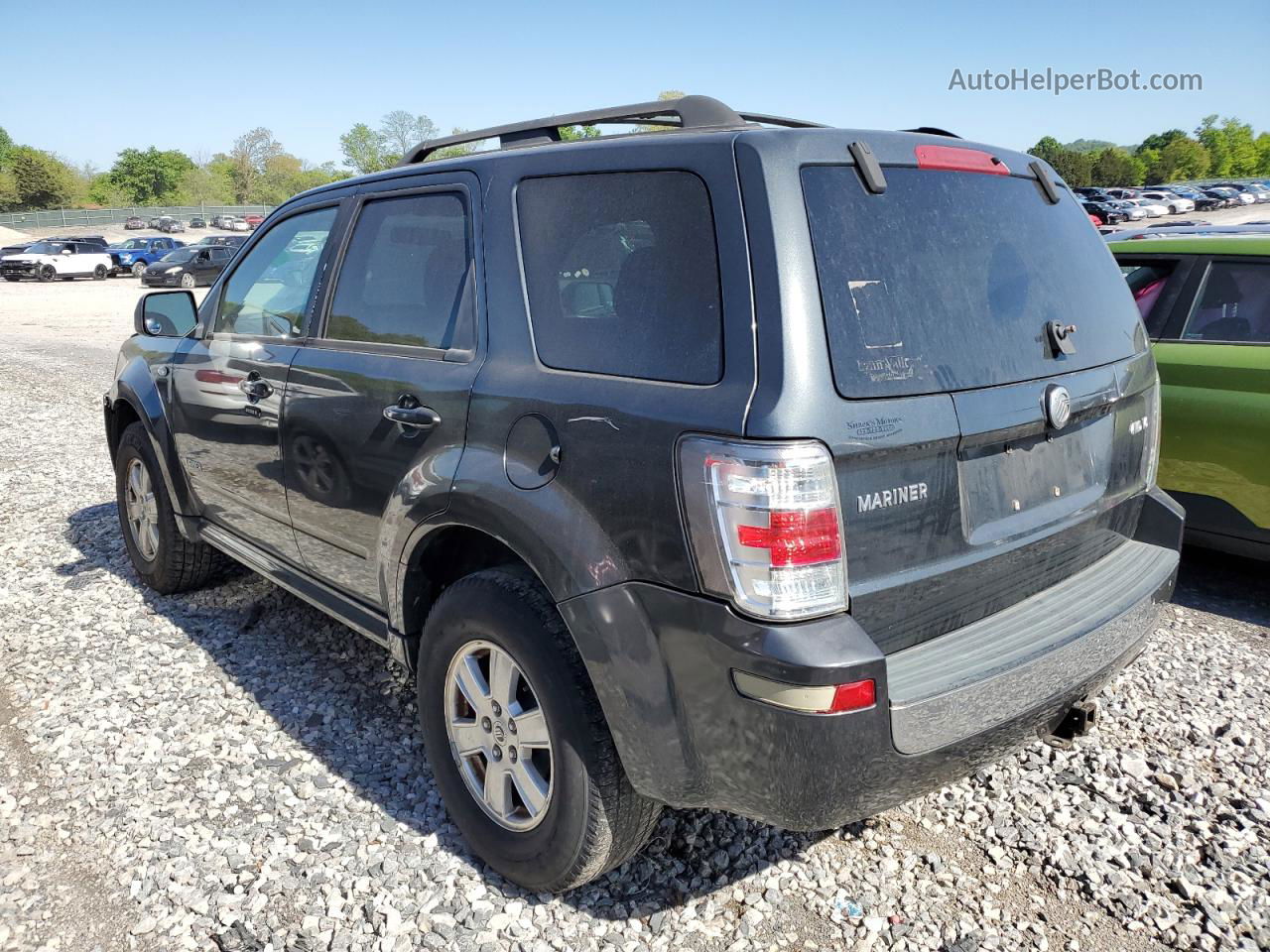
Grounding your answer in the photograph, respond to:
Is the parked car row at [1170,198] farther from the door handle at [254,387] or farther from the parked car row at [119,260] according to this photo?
the door handle at [254,387]

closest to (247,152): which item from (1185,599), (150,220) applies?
(150,220)

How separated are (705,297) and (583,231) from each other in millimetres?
507

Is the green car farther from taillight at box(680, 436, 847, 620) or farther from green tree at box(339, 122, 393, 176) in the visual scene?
green tree at box(339, 122, 393, 176)

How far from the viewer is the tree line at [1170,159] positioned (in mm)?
93938

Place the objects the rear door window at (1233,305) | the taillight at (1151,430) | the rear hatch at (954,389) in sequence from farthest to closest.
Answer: the rear door window at (1233,305)
the taillight at (1151,430)
the rear hatch at (954,389)

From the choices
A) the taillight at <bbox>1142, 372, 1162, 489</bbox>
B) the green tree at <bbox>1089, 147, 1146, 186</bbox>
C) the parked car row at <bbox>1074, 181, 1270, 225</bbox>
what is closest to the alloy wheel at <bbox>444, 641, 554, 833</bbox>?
the taillight at <bbox>1142, 372, 1162, 489</bbox>

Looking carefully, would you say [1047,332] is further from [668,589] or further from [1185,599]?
[1185,599]

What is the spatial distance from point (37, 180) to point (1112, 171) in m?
98.3

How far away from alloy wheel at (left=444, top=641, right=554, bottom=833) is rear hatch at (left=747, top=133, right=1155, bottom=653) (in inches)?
38.8

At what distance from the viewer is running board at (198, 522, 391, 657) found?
319 cm

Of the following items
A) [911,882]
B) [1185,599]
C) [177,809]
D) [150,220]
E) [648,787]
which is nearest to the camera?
[648,787]

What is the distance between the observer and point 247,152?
10775 centimetres

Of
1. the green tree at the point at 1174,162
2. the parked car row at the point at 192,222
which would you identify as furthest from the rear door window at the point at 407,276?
the green tree at the point at 1174,162

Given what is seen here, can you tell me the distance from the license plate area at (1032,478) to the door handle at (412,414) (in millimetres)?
1433
